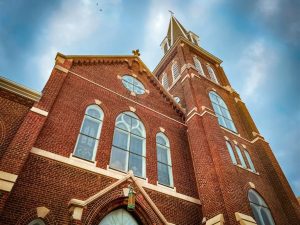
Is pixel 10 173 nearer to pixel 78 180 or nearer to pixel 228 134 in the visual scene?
pixel 78 180

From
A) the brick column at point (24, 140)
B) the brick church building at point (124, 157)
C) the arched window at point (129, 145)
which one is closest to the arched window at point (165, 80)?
the brick church building at point (124, 157)

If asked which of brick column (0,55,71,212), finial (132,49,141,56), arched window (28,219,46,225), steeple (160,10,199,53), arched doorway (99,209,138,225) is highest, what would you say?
steeple (160,10,199,53)

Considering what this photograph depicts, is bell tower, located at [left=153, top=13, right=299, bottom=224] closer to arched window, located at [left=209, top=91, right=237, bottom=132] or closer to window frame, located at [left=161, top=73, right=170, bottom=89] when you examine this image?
arched window, located at [left=209, top=91, right=237, bottom=132]

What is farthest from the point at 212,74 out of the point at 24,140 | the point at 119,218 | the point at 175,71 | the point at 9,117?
the point at 24,140

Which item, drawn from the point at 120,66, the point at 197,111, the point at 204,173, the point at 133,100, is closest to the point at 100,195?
the point at 204,173

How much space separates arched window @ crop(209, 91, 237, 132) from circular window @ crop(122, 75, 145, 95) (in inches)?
230

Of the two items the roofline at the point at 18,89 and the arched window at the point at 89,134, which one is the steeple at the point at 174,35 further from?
the roofline at the point at 18,89

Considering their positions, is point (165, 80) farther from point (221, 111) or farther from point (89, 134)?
point (89, 134)

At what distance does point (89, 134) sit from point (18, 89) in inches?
130

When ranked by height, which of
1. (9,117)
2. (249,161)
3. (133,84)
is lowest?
(9,117)

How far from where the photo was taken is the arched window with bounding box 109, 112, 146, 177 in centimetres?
1055

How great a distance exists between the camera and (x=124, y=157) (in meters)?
10.8

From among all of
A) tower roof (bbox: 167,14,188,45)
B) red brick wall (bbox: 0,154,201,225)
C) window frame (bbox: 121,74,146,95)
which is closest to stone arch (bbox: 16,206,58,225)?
red brick wall (bbox: 0,154,201,225)

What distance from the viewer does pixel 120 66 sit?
15.8m
